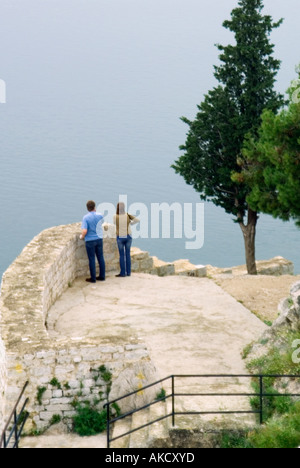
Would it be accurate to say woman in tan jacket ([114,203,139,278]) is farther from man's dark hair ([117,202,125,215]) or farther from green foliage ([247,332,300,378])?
green foliage ([247,332,300,378])

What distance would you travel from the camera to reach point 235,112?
92.0ft

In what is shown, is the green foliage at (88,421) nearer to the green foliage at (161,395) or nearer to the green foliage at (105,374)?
the green foliage at (105,374)

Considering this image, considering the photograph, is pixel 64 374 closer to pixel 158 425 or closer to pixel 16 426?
pixel 16 426

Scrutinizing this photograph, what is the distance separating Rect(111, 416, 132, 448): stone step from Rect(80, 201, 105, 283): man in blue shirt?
6485 millimetres

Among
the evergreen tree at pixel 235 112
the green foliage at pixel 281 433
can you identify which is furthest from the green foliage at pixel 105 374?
the evergreen tree at pixel 235 112

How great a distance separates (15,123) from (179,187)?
55723mm

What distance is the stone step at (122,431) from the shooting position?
12250 millimetres

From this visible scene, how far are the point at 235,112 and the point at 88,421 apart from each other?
17176 mm

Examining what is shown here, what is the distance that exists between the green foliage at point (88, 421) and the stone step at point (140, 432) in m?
0.52

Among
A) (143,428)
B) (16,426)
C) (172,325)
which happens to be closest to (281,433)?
(143,428)

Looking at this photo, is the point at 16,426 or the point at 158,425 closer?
the point at 16,426

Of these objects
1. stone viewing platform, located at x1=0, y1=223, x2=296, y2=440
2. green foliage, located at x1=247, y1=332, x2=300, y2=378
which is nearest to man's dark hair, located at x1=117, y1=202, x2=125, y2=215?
stone viewing platform, located at x1=0, y1=223, x2=296, y2=440

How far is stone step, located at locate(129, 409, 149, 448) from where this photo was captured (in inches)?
473

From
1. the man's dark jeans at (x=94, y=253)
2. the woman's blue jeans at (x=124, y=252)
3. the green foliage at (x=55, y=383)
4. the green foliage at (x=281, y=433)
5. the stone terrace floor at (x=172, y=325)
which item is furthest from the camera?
the woman's blue jeans at (x=124, y=252)
